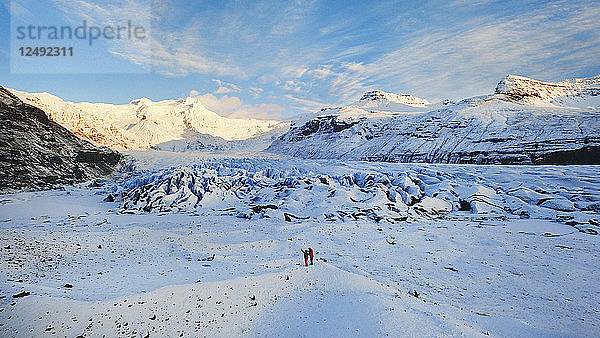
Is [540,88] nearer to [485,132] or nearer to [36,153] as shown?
[485,132]

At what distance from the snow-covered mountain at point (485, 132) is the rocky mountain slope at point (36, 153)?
2465 cm

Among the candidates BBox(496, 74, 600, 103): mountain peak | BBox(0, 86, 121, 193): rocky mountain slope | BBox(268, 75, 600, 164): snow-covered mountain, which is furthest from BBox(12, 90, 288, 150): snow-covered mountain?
BBox(496, 74, 600, 103): mountain peak

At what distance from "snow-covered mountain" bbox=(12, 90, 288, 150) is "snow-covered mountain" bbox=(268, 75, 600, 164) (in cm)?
2373

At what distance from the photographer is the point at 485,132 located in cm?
2538

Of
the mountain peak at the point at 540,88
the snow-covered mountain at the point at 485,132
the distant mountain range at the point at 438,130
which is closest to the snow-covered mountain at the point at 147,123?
the distant mountain range at the point at 438,130

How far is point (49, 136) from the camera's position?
15.9 meters

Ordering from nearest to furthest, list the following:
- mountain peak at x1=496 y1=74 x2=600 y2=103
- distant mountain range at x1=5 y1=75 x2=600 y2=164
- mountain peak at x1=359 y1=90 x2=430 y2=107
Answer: distant mountain range at x1=5 y1=75 x2=600 y2=164
mountain peak at x1=496 y1=74 x2=600 y2=103
mountain peak at x1=359 y1=90 x2=430 y2=107

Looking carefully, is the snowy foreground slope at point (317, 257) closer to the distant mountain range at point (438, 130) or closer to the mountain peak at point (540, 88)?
the distant mountain range at point (438, 130)

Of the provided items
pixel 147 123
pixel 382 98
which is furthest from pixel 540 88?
pixel 147 123

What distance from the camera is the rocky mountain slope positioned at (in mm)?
12500

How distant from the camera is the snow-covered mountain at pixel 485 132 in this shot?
67.2 ft

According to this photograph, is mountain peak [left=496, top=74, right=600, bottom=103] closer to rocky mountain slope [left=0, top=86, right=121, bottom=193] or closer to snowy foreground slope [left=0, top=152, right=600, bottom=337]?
snowy foreground slope [left=0, top=152, right=600, bottom=337]

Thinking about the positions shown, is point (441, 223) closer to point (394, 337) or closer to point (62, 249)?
point (394, 337)

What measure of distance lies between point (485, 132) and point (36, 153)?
115 feet
